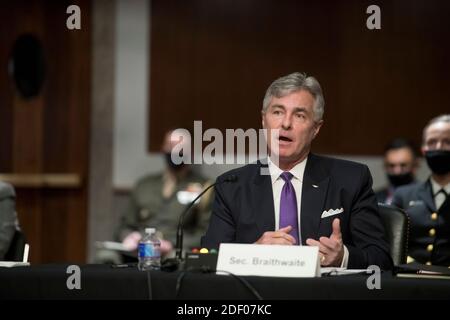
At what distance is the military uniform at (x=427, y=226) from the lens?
4277mm

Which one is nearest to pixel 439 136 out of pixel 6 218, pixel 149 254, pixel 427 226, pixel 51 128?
pixel 427 226

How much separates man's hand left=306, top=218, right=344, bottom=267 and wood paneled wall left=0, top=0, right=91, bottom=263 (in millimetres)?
4002

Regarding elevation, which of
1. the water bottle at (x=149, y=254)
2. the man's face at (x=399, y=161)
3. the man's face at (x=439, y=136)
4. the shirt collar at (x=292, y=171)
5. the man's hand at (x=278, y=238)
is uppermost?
the man's face at (x=439, y=136)

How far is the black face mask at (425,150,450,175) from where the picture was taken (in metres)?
4.40

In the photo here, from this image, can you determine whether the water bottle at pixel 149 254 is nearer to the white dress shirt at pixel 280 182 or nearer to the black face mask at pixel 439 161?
the white dress shirt at pixel 280 182

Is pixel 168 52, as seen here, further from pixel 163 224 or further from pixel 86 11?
pixel 163 224

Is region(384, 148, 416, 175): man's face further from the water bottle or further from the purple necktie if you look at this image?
the water bottle

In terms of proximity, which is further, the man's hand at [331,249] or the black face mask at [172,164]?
the black face mask at [172,164]

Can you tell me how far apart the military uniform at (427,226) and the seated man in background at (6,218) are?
2.09 metres

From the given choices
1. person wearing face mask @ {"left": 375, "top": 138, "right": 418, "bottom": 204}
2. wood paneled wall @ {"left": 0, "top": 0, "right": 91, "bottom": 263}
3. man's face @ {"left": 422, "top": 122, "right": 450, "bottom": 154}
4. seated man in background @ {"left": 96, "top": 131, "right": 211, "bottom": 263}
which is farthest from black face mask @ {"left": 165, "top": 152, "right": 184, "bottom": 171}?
man's face @ {"left": 422, "top": 122, "right": 450, "bottom": 154}

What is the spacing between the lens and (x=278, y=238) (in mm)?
3053

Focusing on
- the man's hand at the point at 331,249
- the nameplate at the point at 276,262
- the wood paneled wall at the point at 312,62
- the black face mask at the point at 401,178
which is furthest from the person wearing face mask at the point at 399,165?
the nameplate at the point at 276,262

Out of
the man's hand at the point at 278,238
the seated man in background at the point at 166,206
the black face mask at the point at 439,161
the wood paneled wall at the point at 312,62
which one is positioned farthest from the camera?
the wood paneled wall at the point at 312,62

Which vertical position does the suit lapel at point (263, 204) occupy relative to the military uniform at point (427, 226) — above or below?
above
